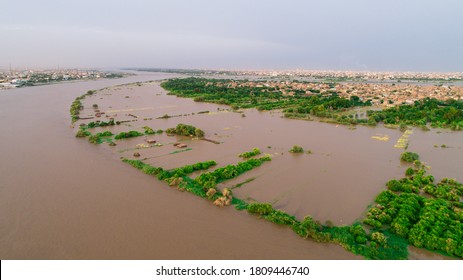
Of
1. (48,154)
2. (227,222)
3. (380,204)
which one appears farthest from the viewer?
(48,154)

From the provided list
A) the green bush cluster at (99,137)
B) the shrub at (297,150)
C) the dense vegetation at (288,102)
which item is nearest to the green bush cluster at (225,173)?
the shrub at (297,150)

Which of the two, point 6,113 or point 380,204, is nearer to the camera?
point 380,204

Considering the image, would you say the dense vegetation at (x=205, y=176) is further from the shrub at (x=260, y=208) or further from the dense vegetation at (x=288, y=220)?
the shrub at (x=260, y=208)

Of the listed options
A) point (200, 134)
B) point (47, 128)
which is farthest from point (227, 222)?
point (47, 128)

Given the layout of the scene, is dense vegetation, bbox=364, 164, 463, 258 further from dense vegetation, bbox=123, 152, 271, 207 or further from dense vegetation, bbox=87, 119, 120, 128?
dense vegetation, bbox=87, 119, 120, 128

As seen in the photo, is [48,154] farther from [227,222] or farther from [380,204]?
[380,204]

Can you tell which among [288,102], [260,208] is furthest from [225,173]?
[288,102]

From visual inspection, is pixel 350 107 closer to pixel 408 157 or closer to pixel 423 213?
pixel 408 157
